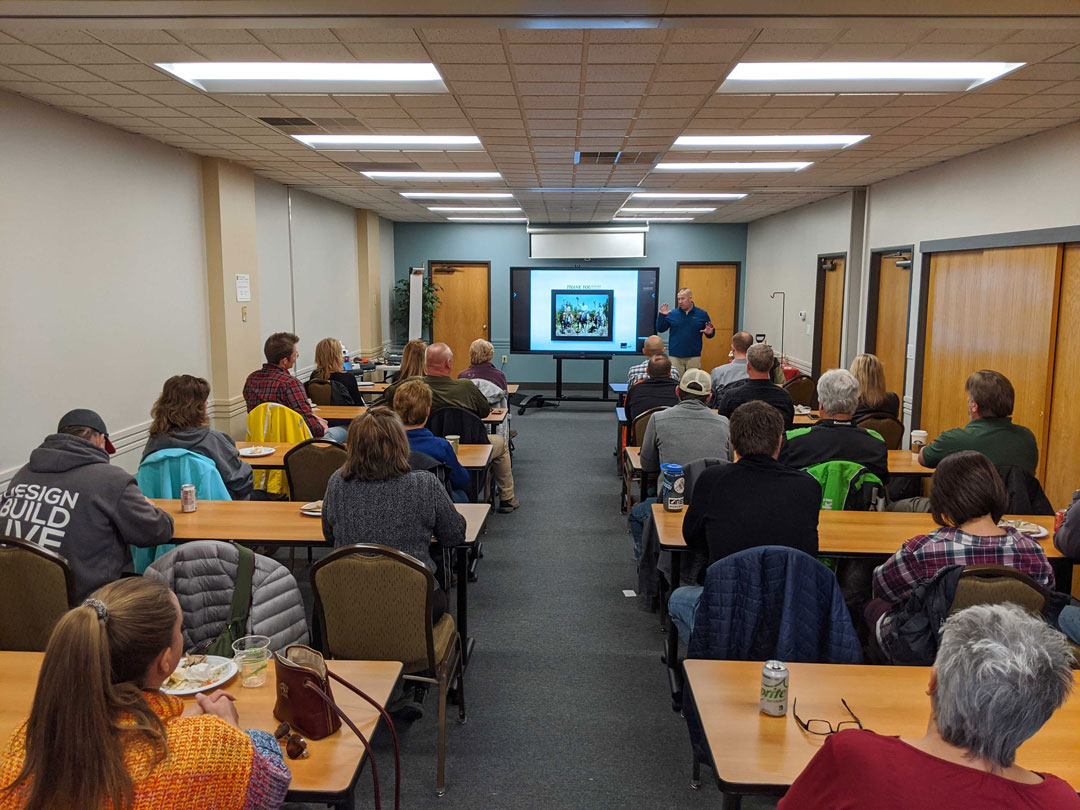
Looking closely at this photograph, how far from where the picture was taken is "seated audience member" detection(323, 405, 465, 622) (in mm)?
2861

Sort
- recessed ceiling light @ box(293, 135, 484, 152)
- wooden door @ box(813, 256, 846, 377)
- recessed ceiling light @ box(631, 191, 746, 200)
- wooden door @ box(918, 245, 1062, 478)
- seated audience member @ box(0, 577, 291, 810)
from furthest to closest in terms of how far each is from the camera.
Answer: wooden door @ box(813, 256, 846, 377), recessed ceiling light @ box(631, 191, 746, 200), recessed ceiling light @ box(293, 135, 484, 152), wooden door @ box(918, 245, 1062, 478), seated audience member @ box(0, 577, 291, 810)

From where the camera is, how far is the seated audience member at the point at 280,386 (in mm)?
5410

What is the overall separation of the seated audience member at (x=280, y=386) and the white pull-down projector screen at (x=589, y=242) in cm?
756

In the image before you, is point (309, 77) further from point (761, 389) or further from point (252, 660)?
point (761, 389)

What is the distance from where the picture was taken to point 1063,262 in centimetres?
491

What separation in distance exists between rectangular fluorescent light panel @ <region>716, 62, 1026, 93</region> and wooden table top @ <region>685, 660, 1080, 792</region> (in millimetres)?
2769

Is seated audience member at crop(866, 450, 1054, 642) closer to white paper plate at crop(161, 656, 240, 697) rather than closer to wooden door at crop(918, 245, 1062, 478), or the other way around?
white paper plate at crop(161, 656, 240, 697)

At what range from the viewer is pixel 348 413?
20.9ft

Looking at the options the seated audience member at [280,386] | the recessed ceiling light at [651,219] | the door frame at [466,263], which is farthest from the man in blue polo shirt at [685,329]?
the seated audience member at [280,386]

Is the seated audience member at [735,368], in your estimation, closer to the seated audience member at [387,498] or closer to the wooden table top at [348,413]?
the wooden table top at [348,413]

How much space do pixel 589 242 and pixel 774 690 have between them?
36.6 feet

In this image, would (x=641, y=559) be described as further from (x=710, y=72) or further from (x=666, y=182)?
(x=666, y=182)

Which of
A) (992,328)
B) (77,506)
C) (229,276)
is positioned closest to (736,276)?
(992,328)

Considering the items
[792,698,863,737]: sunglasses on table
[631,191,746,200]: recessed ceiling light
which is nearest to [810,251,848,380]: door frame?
[631,191,746,200]: recessed ceiling light
